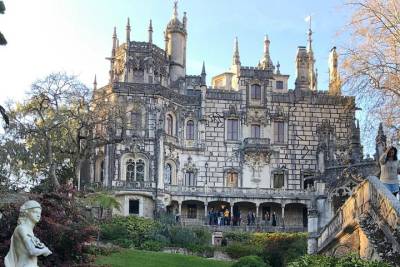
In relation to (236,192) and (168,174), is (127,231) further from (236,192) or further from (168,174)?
(236,192)

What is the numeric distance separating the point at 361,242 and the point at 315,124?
40388 mm

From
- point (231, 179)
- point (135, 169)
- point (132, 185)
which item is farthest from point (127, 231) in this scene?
point (231, 179)

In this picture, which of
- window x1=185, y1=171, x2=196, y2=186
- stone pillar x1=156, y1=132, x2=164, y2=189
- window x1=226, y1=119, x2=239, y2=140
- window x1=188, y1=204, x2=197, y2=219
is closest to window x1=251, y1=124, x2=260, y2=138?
window x1=226, y1=119, x2=239, y2=140

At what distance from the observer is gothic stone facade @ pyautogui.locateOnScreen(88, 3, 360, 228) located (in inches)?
2066

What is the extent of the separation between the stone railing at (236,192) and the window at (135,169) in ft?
7.28

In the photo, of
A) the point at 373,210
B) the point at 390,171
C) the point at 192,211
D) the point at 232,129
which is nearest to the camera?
the point at 373,210

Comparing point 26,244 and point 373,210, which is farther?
point 373,210

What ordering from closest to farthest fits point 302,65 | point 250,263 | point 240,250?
point 250,263 < point 240,250 < point 302,65

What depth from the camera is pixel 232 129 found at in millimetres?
57062

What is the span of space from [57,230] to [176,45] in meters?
43.2

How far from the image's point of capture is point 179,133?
182 ft

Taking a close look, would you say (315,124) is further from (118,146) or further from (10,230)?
(10,230)

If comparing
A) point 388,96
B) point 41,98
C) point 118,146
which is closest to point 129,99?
point 118,146

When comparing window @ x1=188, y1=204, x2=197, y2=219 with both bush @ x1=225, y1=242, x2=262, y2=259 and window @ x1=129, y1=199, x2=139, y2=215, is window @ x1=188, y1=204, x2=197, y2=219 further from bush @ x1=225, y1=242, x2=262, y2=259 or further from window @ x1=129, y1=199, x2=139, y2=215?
bush @ x1=225, y1=242, x2=262, y2=259
